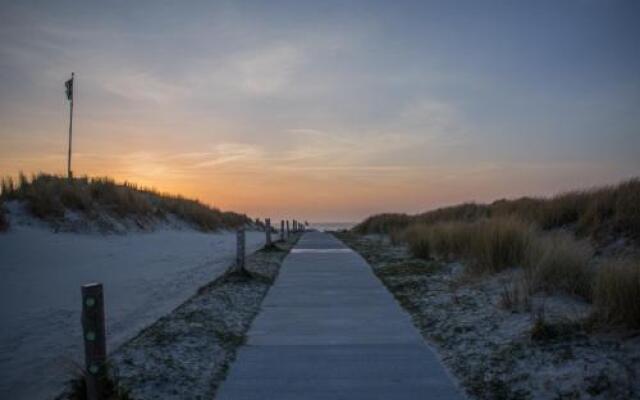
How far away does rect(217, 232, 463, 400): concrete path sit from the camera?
4578 mm

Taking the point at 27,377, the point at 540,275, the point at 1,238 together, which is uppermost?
the point at 1,238

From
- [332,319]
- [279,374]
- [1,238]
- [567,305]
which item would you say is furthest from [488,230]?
[1,238]

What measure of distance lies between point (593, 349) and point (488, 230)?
7.22m

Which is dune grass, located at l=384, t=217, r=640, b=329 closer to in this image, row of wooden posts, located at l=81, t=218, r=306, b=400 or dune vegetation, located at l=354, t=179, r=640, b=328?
dune vegetation, located at l=354, t=179, r=640, b=328

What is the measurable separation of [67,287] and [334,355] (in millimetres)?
7231

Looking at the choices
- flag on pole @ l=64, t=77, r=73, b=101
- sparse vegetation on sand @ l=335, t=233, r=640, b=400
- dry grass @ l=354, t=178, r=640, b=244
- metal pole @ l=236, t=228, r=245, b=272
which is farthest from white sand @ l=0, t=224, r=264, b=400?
dry grass @ l=354, t=178, r=640, b=244

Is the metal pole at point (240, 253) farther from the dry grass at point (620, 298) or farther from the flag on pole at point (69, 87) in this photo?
the flag on pole at point (69, 87)

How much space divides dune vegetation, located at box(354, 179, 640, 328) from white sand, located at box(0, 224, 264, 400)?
5.73 meters

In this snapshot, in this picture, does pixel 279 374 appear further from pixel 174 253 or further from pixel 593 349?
pixel 174 253

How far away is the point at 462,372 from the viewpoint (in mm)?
5047

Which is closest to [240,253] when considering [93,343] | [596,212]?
[93,343]

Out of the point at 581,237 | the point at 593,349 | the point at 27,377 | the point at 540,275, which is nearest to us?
the point at 593,349

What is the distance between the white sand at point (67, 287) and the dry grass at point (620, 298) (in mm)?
5584

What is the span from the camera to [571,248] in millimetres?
8414
